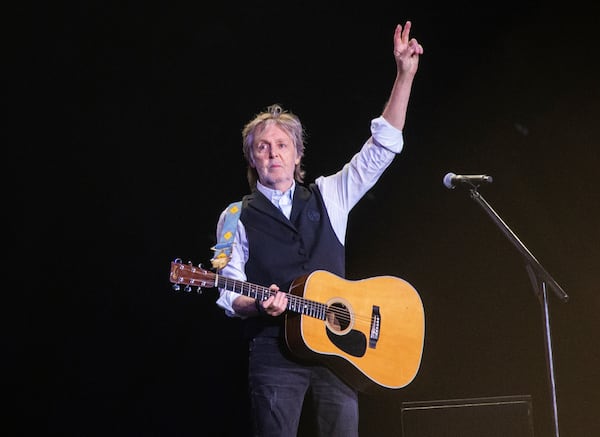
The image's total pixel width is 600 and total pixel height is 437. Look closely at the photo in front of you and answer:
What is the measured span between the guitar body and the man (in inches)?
2.7

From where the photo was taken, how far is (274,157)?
274cm

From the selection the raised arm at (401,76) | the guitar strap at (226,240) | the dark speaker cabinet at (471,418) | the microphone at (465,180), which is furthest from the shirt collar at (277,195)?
the dark speaker cabinet at (471,418)

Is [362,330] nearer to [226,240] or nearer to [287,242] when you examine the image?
[287,242]

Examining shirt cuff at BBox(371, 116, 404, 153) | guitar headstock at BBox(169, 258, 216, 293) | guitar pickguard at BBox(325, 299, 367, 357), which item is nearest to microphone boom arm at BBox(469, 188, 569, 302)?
shirt cuff at BBox(371, 116, 404, 153)

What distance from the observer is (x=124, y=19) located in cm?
385

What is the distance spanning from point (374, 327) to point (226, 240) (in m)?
0.65

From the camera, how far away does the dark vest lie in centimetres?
253

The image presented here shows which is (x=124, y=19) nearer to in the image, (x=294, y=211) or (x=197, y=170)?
(x=197, y=170)

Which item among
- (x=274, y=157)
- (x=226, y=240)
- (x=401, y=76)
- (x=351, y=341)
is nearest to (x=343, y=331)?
(x=351, y=341)

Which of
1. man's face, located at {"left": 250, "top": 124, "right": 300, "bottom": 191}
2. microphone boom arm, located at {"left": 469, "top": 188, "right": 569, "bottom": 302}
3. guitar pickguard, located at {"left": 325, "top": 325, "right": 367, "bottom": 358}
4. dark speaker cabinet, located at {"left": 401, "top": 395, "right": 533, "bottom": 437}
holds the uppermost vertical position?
man's face, located at {"left": 250, "top": 124, "right": 300, "bottom": 191}

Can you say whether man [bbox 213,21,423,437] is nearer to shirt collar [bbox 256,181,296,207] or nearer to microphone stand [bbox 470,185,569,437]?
shirt collar [bbox 256,181,296,207]

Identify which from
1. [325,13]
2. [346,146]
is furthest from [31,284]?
[325,13]

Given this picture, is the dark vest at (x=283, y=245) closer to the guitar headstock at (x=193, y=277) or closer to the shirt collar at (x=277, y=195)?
the shirt collar at (x=277, y=195)

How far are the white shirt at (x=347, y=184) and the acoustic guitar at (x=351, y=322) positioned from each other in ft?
0.71
